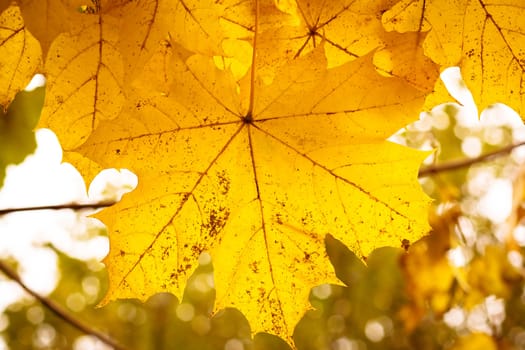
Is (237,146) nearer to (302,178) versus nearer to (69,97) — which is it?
(302,178)

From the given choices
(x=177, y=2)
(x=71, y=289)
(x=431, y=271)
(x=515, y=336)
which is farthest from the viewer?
(x=515, y=336)

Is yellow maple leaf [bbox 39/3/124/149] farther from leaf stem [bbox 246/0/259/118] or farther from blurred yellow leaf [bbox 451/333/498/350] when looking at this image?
blurred yellow leaf [bbox 451/333/498/350]

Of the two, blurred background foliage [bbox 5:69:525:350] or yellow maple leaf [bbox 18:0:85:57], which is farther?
blurred background foliage [bbox 5:69:525:350]

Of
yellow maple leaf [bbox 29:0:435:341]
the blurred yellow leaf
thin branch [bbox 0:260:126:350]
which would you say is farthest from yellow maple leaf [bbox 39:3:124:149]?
the blurred yellow leaf

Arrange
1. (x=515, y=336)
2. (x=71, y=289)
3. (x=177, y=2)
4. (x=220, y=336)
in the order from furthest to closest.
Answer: (x=220, y=336)
(x=515, y=336)
(x=71, y=289)
(x=177, y=2)

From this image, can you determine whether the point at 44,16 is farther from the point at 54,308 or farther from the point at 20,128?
the point at 20,128

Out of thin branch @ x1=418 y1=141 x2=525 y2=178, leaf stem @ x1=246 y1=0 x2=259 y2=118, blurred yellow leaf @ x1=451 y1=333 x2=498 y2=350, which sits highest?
blurred yellow leaf @ x1=451 y1=333 x2=498 y2=350

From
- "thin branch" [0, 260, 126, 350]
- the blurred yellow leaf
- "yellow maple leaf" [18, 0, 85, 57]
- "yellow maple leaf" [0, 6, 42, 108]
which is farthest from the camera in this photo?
the blurred yellow leaf

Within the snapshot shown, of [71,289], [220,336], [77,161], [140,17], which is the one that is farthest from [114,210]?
[220,336]
